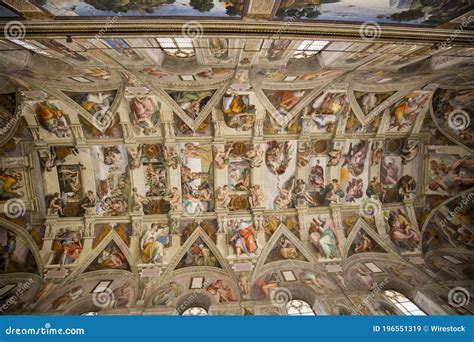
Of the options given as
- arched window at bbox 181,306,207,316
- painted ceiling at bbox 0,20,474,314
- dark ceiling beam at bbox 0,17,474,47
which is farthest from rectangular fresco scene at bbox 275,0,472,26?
arched window at bbox 181,306,207,316

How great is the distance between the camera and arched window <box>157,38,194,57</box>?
7629 millimetres

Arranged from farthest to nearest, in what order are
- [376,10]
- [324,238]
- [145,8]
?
[324,238] → [376,10] → [145,8]

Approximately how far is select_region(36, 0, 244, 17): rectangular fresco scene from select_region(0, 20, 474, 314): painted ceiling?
3.07 metres

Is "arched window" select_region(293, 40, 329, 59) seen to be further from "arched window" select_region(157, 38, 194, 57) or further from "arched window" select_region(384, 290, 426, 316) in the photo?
"arched window" select_region(384, 290, 426, 316)

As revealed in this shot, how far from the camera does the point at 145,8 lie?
5.68 metres

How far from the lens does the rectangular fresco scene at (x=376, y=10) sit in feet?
18.7

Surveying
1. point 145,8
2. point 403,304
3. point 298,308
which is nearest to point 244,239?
point 298,308

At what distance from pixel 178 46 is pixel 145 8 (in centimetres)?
228

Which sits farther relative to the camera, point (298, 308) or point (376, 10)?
point (298, 308)

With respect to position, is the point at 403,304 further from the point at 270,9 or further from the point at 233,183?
the point at 270,9

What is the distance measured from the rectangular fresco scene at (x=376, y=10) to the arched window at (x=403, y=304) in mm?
8701

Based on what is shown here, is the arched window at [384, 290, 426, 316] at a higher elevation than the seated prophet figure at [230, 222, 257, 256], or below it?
below

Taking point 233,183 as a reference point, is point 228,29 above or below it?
above

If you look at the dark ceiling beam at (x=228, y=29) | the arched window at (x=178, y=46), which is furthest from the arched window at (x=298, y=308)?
the arched window at (x=178, y=46)
